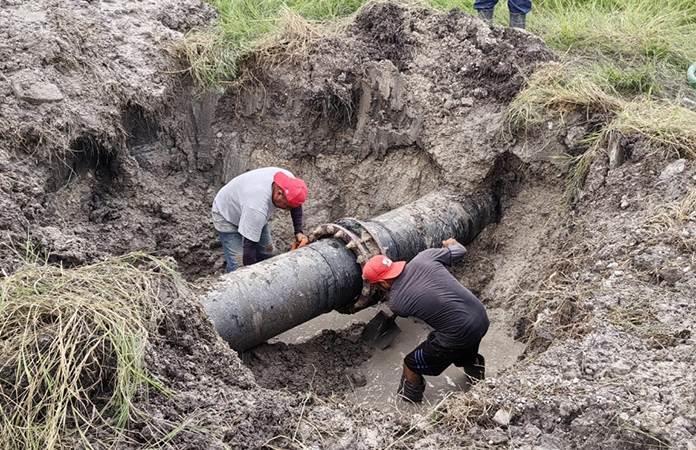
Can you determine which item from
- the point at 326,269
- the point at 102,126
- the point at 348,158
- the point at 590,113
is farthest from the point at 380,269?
the point at 102,126

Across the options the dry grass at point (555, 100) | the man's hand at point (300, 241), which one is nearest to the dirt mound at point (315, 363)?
the man's hand at point (300, 241)

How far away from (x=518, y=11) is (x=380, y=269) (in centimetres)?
369

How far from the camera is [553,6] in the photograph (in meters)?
8.88

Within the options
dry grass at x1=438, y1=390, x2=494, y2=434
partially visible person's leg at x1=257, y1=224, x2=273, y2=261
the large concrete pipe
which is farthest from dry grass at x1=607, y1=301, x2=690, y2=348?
partially visible person's leg at x1=257, y1=224, x2=273, y2=261

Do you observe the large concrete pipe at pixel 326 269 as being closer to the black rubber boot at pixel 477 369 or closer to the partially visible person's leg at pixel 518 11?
the black rubber boot at pixel 477 369

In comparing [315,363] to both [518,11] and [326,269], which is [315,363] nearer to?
[326,269]

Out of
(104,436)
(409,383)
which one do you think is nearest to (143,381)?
(104,436)

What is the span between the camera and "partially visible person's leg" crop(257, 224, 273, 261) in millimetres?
6734

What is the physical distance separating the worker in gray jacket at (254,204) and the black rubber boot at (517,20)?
3129mm

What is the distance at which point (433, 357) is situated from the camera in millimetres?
5570

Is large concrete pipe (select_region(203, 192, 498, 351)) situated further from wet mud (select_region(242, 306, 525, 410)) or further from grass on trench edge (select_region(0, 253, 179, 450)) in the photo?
grass on trench edge (select_region(0, 253, 179, 450))

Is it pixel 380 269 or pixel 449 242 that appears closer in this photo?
pixel 380 269

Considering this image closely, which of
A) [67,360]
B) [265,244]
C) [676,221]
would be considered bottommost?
[265,244]

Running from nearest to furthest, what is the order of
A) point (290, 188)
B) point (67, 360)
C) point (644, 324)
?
point (67, 360), point (644, 324), point (290, 188)
